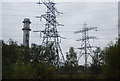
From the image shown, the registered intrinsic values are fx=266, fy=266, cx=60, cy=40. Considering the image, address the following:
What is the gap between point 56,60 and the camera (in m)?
26.6

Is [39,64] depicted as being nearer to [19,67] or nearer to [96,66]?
[19,67]

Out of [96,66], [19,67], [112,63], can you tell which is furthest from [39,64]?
[96,66]

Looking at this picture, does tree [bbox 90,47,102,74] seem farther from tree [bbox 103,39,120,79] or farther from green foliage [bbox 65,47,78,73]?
tree [bbox 103,39,120,79]

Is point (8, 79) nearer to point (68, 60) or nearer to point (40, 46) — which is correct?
point (40, 46)

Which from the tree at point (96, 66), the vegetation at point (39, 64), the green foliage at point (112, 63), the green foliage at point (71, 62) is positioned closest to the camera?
the vegetation at point (39, 64)

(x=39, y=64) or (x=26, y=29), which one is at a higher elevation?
(x=26, y=29)

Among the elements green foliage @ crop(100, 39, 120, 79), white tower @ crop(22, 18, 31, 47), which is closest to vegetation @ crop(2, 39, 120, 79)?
green foliage @ crop(100, 39, 120, 79)

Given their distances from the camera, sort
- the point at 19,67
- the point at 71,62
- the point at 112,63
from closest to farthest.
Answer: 1. the point at 19,67
2. the point at 112,63
3. the point at 71,62

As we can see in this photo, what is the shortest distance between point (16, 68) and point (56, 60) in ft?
32.0

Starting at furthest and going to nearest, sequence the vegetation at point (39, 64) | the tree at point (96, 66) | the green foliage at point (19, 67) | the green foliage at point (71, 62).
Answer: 1. the green foliage at point (71, 62)
2. the tree at point (96, 66)
3. the vegetation at point (39, 64)
4. the green foliage at point (19, 67)

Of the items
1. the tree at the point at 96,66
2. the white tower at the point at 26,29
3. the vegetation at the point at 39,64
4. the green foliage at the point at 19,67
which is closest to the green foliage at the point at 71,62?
the vegetation at the point at 39,64

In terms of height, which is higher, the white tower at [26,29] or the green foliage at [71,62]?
the white tower at [26,29]

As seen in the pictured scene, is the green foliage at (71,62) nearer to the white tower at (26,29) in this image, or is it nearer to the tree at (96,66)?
the tree at (96,66)

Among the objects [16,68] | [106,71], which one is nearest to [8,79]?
[16,68]
